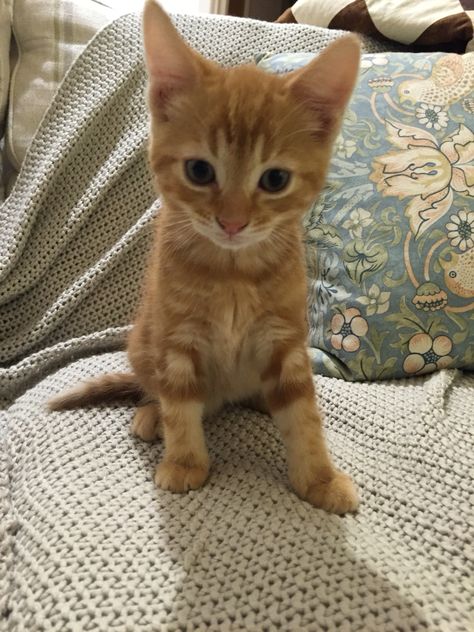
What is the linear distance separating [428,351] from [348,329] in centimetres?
15

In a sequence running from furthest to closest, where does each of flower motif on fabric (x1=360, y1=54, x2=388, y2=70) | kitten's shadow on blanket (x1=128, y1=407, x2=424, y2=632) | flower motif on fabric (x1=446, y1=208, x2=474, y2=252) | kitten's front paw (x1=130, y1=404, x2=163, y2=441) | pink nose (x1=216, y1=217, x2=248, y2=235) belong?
flower motif on fabric (x1=360, y1=54, x2=388, y2=70) → flower motif on fabric (x1=446, y1=208, x2=474, y2=252) → kitten's front paw (x1=130, y1=404, x2=163, y2=441) → pink nose (x1=216, y1=217, x2=248, y2=235) → kitten's shadow on blanket (x1=128, y1=407, x2=424, y2=632)

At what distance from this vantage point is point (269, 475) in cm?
81

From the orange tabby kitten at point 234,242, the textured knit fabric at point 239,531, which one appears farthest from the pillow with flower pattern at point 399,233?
the orange tabby kitten at point 234,242

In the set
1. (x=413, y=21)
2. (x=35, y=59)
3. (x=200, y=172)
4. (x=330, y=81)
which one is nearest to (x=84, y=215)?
(x=35, y=59)

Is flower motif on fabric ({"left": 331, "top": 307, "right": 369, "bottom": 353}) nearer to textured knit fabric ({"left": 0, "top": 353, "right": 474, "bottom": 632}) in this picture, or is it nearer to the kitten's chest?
textured knit fabric ({"left": 0, "top": 353, "right": 474, "bottom": 632})

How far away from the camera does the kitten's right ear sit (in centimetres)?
73

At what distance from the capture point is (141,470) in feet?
2.66

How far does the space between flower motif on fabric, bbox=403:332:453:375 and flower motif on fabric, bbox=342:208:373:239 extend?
0.22 meters

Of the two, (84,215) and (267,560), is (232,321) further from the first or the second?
(84,215)

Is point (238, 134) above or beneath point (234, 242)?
above

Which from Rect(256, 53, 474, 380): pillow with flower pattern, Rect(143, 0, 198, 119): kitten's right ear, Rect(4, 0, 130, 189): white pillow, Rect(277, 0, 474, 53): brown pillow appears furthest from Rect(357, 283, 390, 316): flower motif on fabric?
Rect(4, 0, 130, 189): white pillow

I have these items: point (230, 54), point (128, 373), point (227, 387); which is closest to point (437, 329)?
point (227, 387)

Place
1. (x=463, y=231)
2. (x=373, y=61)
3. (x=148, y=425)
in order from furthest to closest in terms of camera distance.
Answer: (x=373, y=61) → (x=463, y=231) → (x=148, y=425)

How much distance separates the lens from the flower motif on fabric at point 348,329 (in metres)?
1.07
